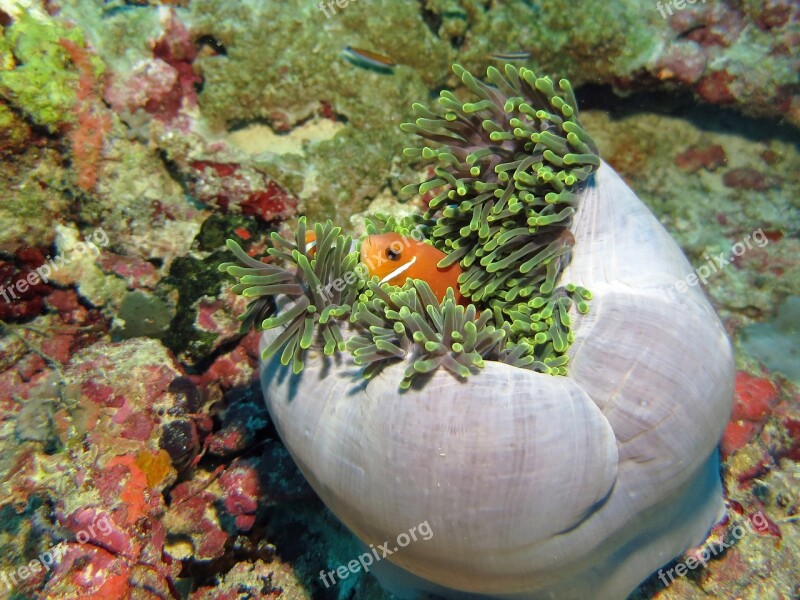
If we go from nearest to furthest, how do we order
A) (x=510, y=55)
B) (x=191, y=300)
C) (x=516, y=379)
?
(x=516, y=379) < (x=191, y=300) < (x=510, y=55)

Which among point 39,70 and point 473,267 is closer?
point 473,267

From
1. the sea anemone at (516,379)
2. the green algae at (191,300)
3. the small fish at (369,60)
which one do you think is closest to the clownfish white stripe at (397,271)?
the sea anemone at (516,379)

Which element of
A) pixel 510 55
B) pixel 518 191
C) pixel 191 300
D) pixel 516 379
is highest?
pixel 510 55

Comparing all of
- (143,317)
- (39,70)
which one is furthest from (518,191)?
(39,70)

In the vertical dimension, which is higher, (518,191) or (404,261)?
(518,191)

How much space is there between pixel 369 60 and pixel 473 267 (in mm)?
2347

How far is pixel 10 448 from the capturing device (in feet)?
10.4

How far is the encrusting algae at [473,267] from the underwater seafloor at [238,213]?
1.22m

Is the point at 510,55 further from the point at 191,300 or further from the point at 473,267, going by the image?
the point at 191,300

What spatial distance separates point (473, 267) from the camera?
287cm

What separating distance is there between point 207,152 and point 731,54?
14.8 ft

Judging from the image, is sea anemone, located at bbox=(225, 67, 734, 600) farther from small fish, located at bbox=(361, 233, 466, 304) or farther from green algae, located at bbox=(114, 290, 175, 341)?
green algae, located at bbox=(114, 290, 175, 341)

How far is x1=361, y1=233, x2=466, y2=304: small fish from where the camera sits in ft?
8.76

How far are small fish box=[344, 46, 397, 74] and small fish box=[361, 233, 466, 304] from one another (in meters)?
2.11
